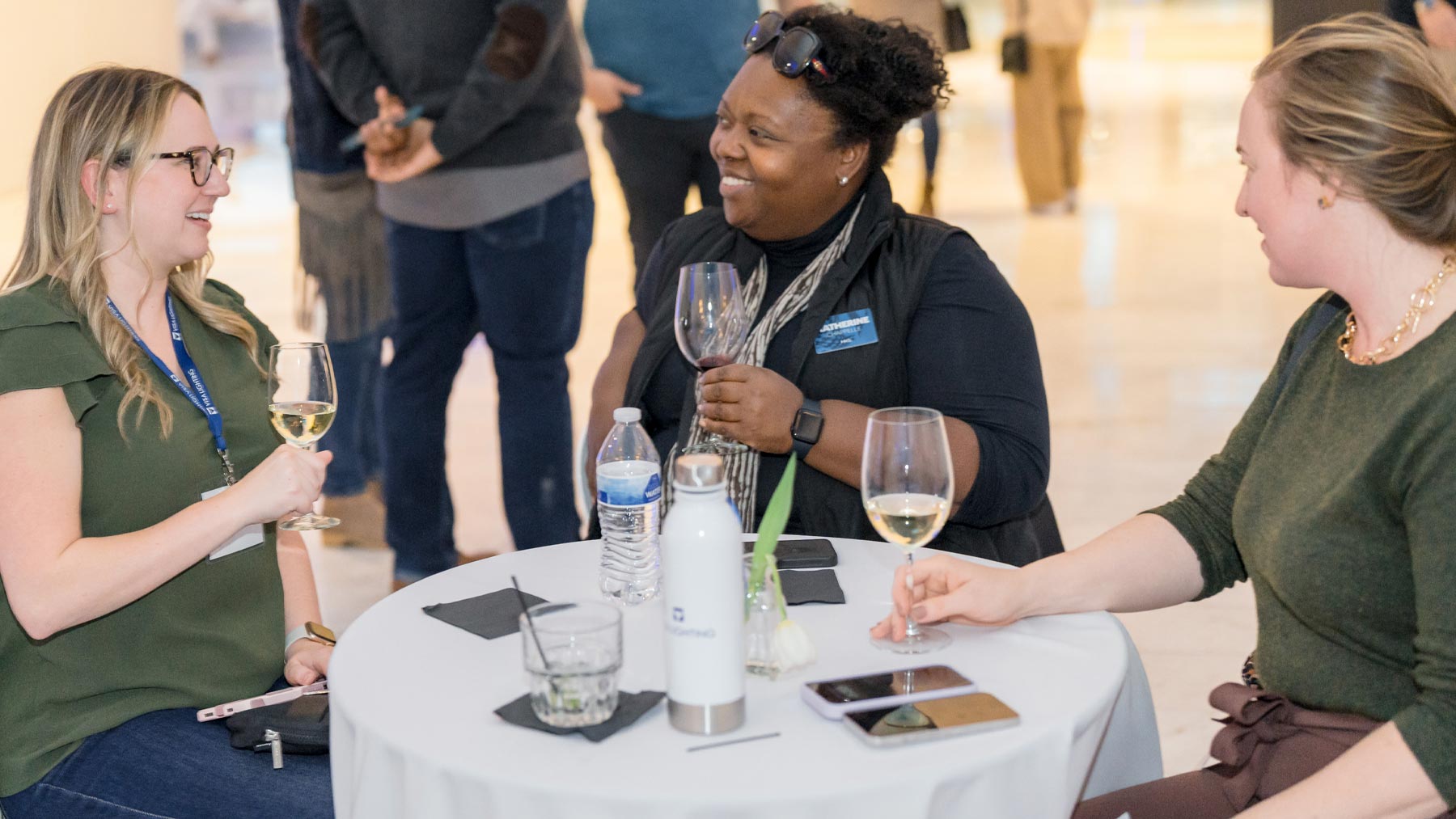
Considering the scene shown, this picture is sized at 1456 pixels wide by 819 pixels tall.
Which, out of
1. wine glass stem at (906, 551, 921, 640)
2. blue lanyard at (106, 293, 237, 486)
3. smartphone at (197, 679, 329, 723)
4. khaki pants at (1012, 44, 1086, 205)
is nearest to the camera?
wine glass stem at (906, 551, 921, 640)

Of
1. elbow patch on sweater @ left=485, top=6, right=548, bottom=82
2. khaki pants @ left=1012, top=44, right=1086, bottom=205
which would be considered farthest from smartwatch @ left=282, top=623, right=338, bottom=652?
khaki pants @ left=1012, top=44, right=1086, bottom=205

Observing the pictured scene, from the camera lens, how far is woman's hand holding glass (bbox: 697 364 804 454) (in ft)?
7.09

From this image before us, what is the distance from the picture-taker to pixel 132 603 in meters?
1.87

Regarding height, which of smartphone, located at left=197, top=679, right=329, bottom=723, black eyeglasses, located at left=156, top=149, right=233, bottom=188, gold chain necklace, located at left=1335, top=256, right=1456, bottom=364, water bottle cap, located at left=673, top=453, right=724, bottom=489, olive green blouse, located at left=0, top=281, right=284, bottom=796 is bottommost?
smartphone, located at left=197, top=679, right=329, bottom=723

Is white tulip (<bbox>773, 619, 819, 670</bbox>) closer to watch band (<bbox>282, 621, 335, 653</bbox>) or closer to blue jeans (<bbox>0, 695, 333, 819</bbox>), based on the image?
blue jeans (<bbox>0, 695, 333, 819</bbox>)

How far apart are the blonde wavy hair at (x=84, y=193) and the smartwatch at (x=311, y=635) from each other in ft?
1.19

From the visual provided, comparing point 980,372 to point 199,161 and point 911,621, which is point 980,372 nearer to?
point 911,621

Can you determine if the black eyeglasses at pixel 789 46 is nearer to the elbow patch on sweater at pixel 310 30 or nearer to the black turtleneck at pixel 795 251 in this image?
the black turtleneck at pixel 795 251

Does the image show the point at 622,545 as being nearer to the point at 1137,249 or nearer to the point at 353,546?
the point at 353,546

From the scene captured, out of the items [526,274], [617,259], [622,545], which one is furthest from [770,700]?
[617,259]

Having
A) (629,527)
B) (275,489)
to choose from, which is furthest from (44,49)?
(629,527)

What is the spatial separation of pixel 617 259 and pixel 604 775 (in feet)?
22.6

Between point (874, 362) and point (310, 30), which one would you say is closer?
point (874, 362)

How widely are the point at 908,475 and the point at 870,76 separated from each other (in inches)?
41.9
